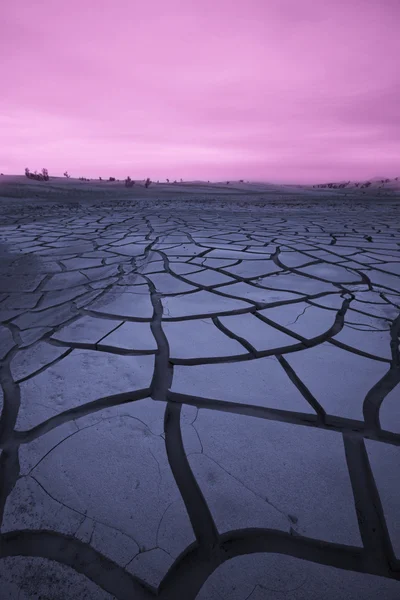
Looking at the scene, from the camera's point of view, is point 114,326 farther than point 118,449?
Yes

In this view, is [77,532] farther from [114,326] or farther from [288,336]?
[288,336]

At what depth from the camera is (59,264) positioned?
295 cm

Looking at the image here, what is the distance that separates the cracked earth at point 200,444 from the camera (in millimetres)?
708

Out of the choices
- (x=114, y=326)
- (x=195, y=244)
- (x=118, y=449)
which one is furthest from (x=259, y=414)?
(x=195, y=244)

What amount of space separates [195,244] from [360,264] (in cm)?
173

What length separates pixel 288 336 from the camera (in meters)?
1.63

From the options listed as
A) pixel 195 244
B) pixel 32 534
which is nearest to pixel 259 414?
pixel 32 534

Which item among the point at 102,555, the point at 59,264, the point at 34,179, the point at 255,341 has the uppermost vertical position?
the point at 34,179

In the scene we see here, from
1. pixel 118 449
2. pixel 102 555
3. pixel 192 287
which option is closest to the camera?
pixel 102 555

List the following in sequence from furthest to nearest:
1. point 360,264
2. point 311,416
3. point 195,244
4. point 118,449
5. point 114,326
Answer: point 195,244 → point 360,264 → point 114,326 → point 311,416 → point 118,449

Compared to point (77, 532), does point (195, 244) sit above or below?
above

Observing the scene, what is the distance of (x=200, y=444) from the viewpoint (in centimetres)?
100

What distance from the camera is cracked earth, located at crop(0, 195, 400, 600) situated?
708 millimetres

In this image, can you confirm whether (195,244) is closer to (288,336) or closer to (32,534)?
(288,336)
